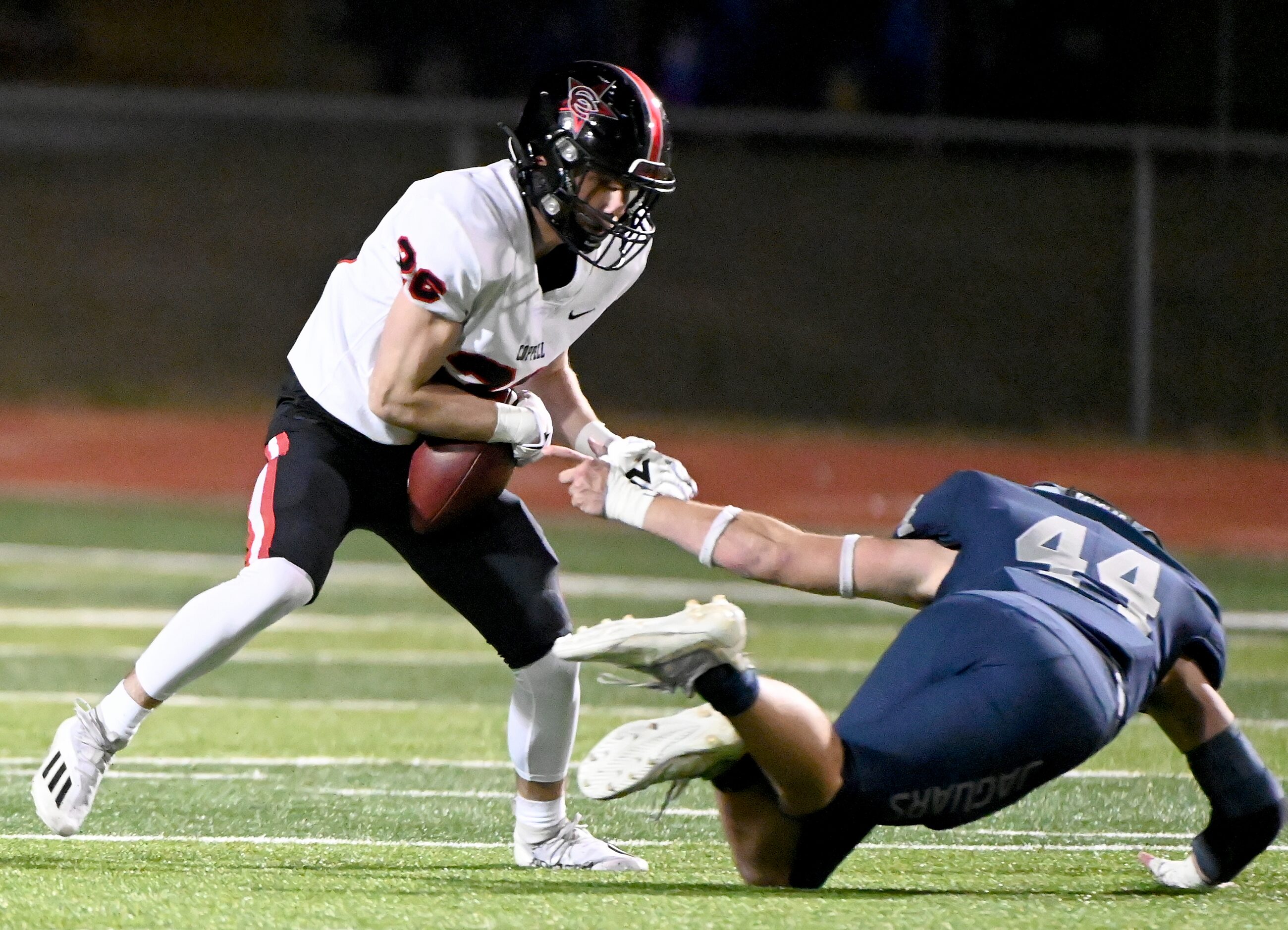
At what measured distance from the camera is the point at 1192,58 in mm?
14633

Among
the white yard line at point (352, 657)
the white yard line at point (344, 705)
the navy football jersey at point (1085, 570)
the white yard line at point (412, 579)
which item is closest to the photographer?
the navy football jersey at point (1085, 570)

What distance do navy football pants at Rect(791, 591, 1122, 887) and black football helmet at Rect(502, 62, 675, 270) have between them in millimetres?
1162

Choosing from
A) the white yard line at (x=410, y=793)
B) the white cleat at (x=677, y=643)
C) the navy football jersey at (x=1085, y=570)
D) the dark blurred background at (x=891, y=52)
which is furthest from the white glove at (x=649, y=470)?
the dark blurred background at (x=891, y=52)

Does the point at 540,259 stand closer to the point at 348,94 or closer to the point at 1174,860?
the point at 1174,860

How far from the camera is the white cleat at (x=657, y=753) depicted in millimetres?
3342

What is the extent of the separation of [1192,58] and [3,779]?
12.0 metres

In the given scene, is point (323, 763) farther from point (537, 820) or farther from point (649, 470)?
point (649, 470)

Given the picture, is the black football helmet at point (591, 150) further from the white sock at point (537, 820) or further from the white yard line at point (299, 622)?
the white yard line at point (299, 622)

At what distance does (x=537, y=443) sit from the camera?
4027mm

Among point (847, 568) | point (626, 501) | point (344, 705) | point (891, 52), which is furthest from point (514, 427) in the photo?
point (891, 52)

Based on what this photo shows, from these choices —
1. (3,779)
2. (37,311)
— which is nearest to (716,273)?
(37,311)

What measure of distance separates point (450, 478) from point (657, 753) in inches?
34.8

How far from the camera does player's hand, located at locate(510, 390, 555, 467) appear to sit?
403 centimetres

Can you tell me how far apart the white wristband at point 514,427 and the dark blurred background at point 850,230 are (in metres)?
10.0
